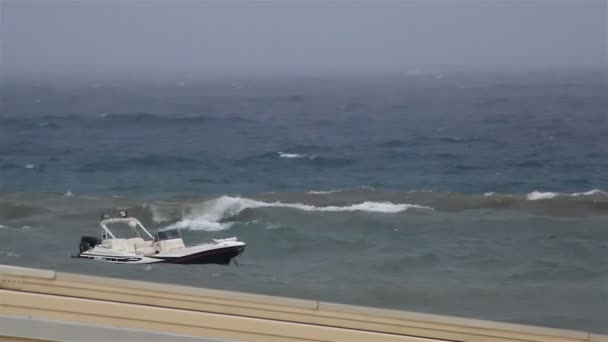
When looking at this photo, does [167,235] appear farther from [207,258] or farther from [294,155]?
[294,155]

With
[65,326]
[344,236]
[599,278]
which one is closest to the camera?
[65,326]

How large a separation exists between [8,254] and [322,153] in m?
1.60

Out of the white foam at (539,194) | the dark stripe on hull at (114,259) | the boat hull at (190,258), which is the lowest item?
the dark stripe on hull at (114,259)

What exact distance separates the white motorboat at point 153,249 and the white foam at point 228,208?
0.55 feet

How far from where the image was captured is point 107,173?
4.60 m

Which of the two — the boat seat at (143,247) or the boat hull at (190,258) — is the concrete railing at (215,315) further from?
the boat seat at (143,247)

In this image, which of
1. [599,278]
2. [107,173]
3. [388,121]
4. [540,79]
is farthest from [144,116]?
[599,278]

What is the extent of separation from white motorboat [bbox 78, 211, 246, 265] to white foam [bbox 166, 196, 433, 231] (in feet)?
0.55

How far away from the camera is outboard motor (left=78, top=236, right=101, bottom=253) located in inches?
162

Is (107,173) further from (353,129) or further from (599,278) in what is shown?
(599,278)

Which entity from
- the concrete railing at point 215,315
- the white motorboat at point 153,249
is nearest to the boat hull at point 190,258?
the white motorboat at point 153,249

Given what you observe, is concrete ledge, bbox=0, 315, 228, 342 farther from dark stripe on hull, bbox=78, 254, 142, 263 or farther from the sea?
dark stripe on hull, bbox=78, 254, 142, 263

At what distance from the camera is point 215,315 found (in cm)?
172

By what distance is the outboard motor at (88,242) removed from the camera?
4109 mm
